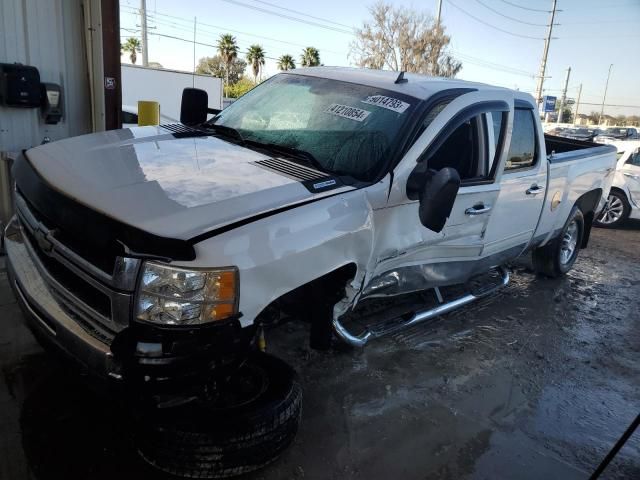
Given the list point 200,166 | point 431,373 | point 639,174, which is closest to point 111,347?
point 200,166

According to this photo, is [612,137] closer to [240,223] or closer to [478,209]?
[478,209]

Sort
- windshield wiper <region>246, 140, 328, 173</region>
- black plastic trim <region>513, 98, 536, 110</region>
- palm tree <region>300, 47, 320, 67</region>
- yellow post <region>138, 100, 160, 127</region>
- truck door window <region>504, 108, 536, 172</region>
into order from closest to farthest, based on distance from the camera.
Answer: windshield wiper <region>246, 140, 328, 173</region>
truck door window <region>504, 108, 536, 172</region>
black plastic trim <region>513, 98, 536, 110</region>
yellow post <region>138, 100, 160, 127</region>
palm tree <region>300, 47, 320, 67</region>

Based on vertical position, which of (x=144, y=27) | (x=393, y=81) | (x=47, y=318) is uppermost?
(x=144, y=27)

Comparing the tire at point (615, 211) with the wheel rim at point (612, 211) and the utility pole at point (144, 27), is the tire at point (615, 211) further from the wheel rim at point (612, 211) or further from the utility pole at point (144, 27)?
the utility pole at point (144, 27)

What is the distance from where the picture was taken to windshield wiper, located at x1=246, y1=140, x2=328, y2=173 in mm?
2938

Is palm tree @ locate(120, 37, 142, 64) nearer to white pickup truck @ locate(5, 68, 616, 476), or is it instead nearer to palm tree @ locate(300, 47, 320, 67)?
palm tree @ locate(300, 47, 320, 67)

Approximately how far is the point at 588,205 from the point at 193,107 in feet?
15.0

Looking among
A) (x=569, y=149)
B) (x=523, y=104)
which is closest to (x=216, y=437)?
(x=523, y=104)

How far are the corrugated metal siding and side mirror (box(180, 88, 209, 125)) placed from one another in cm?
200

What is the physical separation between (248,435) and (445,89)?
248cm

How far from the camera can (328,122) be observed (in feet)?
10.8

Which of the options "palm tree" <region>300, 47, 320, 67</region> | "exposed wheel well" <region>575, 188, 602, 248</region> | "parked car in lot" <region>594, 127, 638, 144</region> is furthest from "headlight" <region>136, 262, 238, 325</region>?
"palm tree" <region>300, 47, 320, 67</region>

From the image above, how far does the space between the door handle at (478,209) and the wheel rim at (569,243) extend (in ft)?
8.61

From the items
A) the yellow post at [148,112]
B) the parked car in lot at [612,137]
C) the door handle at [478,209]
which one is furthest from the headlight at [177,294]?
the parked car in lot at [612,137]
